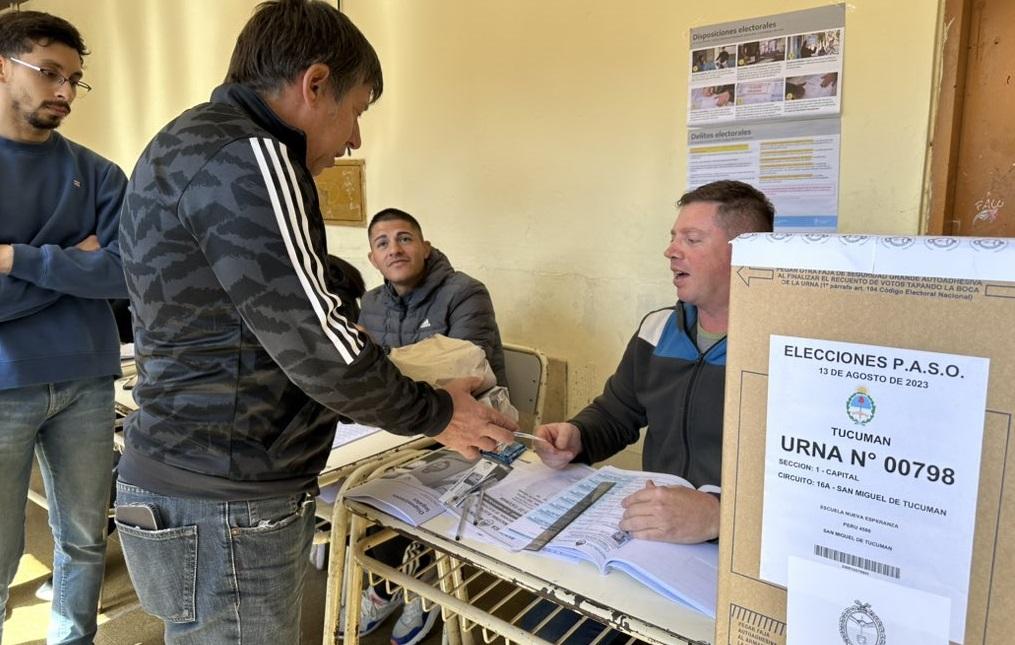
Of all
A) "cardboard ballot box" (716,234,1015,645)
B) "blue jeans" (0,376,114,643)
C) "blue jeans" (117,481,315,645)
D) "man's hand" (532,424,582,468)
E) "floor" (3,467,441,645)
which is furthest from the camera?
"floor" (3,467,441,645)

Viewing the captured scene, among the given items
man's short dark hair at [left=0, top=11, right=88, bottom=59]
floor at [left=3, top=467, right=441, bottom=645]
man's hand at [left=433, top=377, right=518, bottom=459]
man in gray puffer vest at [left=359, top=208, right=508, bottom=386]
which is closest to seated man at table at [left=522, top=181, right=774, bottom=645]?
man's hand at [left=433, top=377, right=518, bottom=459]

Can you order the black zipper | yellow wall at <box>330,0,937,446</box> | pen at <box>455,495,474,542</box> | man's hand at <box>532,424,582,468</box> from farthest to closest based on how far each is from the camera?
Result: yellow wall at <box>330,0,937,446</box> → the black zipper → man's hand at <box>532,424,582,468</box> → pen at <box>455,495,474,542</box>

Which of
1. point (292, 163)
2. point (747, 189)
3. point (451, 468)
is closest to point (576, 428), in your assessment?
point (451, 468)

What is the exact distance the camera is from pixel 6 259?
1.42 m

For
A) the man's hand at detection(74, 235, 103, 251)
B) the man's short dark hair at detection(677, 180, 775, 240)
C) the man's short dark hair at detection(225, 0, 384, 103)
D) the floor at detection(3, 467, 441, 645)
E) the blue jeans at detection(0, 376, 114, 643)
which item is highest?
the man's short dark hair at detection(225, 0, 384, 103)

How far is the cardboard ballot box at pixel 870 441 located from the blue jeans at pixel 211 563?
0.69 metres

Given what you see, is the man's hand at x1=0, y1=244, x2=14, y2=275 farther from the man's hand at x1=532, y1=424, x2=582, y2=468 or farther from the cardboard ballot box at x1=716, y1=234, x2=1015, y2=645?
the cardboard ballot box at x1=716, y1=234, x2=1015, y2=645

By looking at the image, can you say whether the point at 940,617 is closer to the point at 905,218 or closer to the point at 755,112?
the point at 905,218

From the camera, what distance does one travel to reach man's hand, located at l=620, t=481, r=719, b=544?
Answer: 1.01 metres

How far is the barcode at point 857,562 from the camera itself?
1.74 feet

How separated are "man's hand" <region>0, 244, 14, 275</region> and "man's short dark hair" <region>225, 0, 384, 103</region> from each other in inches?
30.3

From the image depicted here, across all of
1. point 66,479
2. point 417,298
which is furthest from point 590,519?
point 417,298

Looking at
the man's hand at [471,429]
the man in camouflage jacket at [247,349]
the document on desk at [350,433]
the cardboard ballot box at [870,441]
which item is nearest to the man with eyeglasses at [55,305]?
the document on desk at [350,433]

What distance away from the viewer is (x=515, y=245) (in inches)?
110
